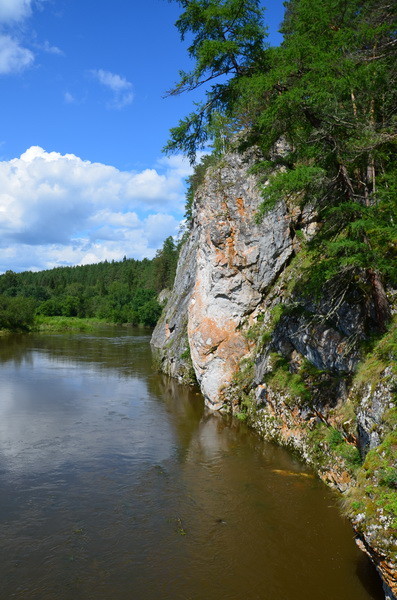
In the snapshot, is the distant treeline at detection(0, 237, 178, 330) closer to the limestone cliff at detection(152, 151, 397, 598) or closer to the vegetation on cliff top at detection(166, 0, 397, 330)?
the limestone cliff at detection(152, 151, 397, 598)

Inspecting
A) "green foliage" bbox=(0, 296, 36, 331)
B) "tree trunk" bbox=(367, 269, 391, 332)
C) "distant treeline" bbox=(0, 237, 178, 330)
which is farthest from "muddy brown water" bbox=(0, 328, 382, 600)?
"distant treeline" bbox=(0, 237, 178, 330)

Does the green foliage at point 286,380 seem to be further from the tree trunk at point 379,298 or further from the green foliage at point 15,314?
the green foliage at point 15,314

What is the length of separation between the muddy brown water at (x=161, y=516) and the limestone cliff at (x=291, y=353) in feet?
4.83

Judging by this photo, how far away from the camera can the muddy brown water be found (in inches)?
309

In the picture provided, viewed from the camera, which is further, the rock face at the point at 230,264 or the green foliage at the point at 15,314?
the green foliage at the point at 15,314

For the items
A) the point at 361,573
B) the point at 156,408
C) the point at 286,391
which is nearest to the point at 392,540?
the point at 361,573

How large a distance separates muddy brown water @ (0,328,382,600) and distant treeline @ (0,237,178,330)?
47.8 meters

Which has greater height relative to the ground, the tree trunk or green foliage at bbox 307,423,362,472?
the tree trunk

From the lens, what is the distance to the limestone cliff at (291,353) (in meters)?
7.23

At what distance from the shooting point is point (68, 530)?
31.2 feet

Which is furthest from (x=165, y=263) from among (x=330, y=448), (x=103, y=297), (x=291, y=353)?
(x=330, y=448)

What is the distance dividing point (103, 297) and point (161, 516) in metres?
101

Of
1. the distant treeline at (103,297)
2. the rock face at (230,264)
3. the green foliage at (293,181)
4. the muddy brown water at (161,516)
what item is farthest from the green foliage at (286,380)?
the distant treeline at (103,297)

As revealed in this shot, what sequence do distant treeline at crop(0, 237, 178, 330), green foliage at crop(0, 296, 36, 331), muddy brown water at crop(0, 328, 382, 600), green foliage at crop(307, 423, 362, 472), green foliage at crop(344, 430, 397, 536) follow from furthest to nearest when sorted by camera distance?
distant treeline at crop(0, 237, 178, 330) → green foliage at crop(0, 296, 36, 331) → green foliage at crop(307, 423, 362, 472) → muddy brown water at crop(0, 328, 382, 600) → green foliage at crop(344, 430, 397, 536)
